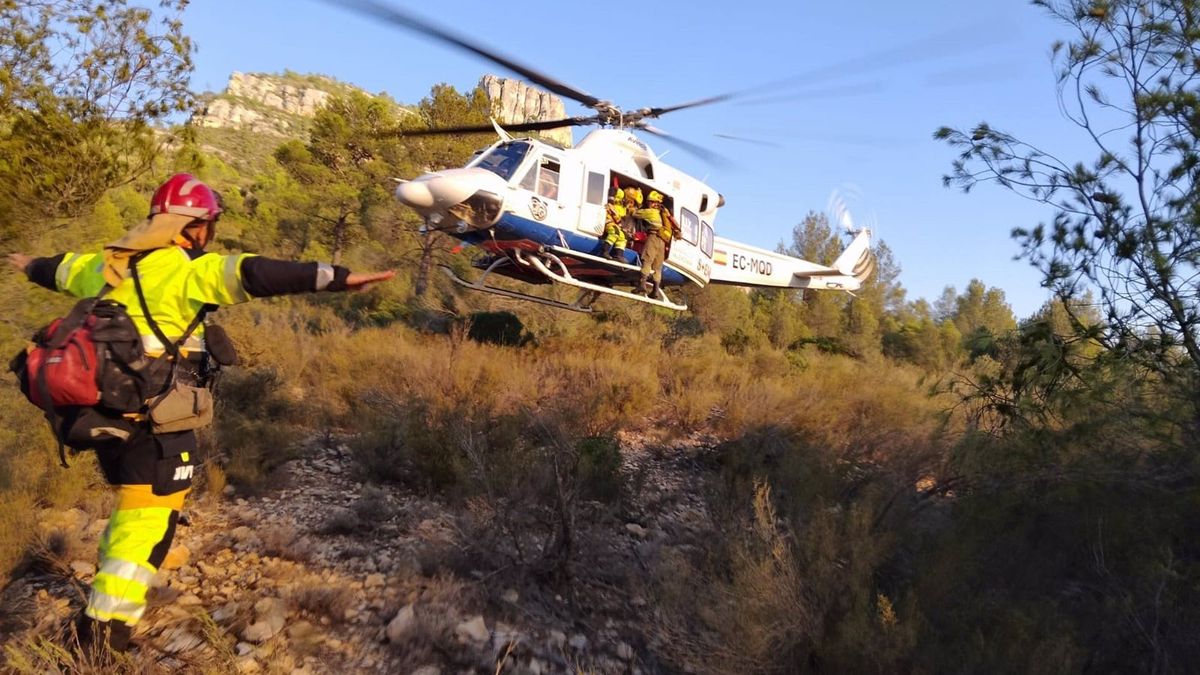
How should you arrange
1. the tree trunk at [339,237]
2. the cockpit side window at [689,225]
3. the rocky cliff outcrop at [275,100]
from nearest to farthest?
the cockpit side window at [689,225] < the tree trunk at [339,237] < the rocky cliff outcrop at [275,100]

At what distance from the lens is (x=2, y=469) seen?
4.18 meters

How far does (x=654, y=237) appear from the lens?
725 centimetres

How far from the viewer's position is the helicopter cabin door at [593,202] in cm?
679

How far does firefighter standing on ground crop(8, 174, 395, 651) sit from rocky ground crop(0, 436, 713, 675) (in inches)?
15.8

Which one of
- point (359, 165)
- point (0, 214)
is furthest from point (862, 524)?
point (359, 165)

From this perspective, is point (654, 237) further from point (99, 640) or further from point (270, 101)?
point (270, 101)

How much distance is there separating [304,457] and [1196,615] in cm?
678

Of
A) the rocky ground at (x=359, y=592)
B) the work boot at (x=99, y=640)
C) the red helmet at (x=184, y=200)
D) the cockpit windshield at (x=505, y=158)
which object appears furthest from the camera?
the cockpit windshield at (x=505, y=158)

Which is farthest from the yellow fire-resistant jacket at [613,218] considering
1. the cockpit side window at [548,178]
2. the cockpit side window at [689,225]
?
the cockpit side window at [689,225]

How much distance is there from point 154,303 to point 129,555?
102 centimetres

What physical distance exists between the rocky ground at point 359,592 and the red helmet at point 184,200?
179cm

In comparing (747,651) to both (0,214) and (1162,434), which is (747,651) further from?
(0,214)

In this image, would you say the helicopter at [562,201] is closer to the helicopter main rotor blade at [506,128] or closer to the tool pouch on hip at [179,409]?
the helicopter main rotor blade at [506,128]

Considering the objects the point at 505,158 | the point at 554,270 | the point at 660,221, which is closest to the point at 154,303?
the point at 505,158
